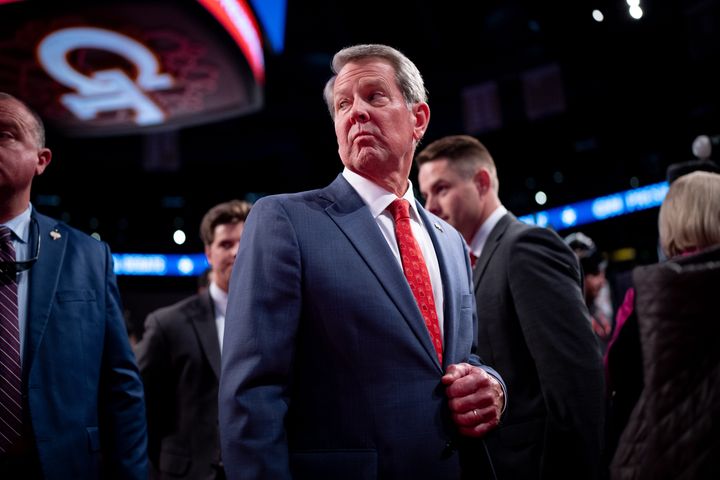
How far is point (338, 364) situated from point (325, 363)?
3cm

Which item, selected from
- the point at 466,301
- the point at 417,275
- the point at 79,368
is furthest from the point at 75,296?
the point at 466,301

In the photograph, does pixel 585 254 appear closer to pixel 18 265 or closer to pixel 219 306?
pixel 219 306

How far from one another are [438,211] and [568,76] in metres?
7.72

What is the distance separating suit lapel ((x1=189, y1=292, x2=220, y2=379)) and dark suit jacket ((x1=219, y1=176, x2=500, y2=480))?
4.66ft

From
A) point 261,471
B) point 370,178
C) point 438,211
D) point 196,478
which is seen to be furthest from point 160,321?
point 261,471

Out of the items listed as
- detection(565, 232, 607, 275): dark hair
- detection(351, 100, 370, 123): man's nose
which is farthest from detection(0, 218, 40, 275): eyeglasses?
detection(565, 232, 607, 275): dark hair

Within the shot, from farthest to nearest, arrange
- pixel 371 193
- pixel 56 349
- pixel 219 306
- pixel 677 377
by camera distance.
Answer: pixel 219 306
pixel 56 349
pixel 371 193
pixel 677 377

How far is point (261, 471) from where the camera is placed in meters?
1.24

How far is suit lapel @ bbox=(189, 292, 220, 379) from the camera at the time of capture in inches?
110

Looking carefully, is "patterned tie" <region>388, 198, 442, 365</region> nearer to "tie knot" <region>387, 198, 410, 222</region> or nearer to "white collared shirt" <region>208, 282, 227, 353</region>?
"tie knot" <region>387, 198, 410, 222</region>

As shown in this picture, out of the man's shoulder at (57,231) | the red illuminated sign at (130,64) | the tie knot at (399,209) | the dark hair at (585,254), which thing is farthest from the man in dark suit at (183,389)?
the red illuminated sign at (130,64)

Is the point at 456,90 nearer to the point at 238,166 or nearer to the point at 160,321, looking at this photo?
the point at 238,166

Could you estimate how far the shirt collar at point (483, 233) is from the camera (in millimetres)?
2588

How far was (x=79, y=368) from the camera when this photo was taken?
72.2 inches
